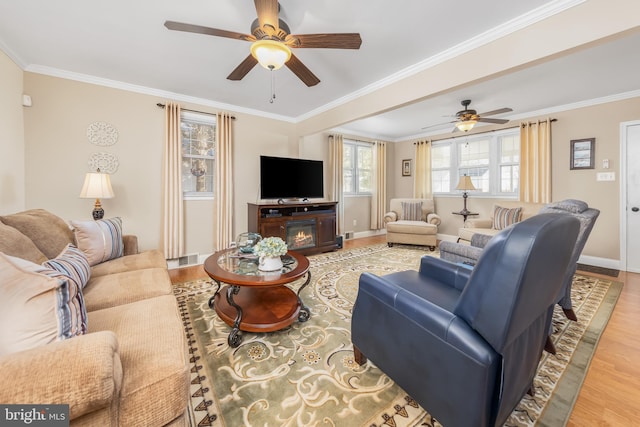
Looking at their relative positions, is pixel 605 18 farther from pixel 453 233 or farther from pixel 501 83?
pixel 453 233

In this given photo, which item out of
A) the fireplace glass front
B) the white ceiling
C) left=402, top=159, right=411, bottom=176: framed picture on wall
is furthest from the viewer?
left=402, top=159, right=411, bottom=176: framed picture on wall

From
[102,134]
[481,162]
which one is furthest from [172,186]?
[481,162]

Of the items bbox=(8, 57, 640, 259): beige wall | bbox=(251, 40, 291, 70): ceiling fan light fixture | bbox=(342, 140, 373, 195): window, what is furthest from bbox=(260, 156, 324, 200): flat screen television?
bbox=(251, 40, 291, 70): ceiling fan light fixture

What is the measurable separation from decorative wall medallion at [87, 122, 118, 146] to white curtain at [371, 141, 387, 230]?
480 centimetres

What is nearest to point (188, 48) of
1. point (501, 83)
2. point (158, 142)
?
point (158, 142)

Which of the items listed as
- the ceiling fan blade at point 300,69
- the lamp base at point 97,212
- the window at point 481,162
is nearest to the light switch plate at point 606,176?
the window at point 481,162

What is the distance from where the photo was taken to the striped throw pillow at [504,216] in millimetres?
4109

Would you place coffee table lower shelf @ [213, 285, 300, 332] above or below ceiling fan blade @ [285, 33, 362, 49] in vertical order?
below

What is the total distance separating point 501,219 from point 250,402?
14.9 feet

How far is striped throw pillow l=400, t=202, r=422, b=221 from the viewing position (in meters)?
5.33

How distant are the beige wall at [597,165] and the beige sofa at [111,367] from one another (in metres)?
5.53

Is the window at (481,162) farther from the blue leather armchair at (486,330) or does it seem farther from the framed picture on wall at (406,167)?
the blue leather armchair at (486,330)

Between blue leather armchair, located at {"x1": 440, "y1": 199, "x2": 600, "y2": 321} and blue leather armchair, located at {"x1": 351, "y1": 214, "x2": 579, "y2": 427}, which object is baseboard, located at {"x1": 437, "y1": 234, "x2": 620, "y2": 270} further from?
blue leather armchair, located at {"x1": 351, "y1": 214, "x2": 579, "y2": 427}

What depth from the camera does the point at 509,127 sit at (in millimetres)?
4625
